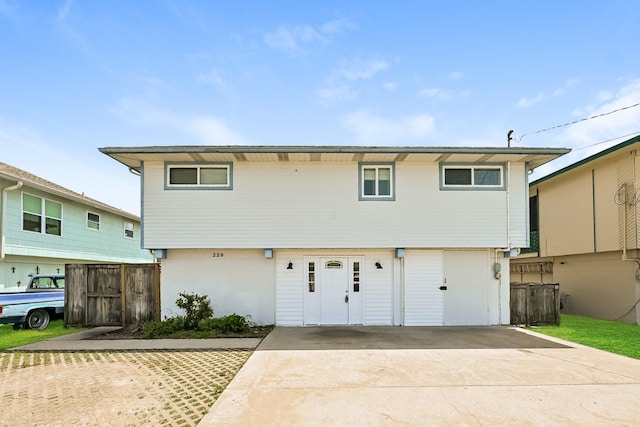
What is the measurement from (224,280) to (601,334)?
10589 mm

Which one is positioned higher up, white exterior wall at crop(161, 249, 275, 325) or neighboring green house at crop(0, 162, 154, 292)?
neighboring green house at crop(0, 162, 154, 292)

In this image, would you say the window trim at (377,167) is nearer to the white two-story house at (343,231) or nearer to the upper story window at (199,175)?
the white two-story house at (343,231)

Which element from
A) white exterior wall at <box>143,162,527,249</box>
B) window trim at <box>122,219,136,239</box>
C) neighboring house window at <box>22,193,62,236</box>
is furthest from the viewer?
window trim at <box>122,219,136,239</box>

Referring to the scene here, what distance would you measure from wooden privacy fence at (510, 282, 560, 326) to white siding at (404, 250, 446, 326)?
2.42 m

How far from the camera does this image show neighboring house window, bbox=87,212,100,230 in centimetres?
1661

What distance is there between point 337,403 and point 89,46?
36.8 ft

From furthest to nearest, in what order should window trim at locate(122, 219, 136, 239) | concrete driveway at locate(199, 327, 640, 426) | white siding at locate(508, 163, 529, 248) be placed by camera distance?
window trim at locate(122, 219, 136, 239) < white siding at locate(508, 163, 529, 248) < concrete driveway at locate(199, 327, 640, 426)

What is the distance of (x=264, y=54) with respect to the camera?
36.1ft

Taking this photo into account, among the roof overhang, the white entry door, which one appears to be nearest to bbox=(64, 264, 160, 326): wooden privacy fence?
the roof overhang

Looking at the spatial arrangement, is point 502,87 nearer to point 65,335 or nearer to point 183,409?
point 183,409

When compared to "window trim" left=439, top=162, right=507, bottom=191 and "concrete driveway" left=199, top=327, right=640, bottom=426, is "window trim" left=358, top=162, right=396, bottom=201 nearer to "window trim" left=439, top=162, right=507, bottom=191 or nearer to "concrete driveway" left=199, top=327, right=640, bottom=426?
"window trim" left=439, top=162, right=507, bottom=191

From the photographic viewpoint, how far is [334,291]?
416 inches

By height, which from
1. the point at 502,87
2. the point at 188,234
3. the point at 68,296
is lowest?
the point at 68,296

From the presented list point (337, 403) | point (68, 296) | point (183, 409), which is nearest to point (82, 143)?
point (68, 296)
